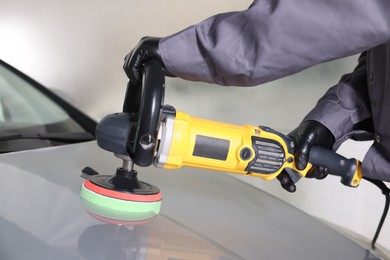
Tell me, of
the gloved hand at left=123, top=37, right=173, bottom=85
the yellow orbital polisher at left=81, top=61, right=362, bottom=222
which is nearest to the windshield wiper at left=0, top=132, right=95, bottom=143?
the yellow orbital polisher at left=81, top=61, right=362, bottom=222

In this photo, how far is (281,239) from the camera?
3.23 feet

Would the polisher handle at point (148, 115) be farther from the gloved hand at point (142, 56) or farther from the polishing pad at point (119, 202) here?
the polishing pad at point (119, 202)

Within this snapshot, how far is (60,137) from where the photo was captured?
1343 mm

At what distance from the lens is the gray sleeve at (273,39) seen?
0.68 meters

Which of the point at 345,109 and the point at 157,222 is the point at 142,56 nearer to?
the point at 157,222

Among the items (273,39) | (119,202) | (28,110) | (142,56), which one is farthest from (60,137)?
(273,39)

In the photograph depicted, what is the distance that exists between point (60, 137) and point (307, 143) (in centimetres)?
71

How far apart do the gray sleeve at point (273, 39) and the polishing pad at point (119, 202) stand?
26cm

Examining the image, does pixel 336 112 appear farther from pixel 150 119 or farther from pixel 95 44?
pixel 95 44

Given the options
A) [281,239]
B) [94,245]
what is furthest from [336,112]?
[94,245]

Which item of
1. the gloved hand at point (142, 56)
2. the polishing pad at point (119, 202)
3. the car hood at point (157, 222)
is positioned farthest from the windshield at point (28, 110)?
the gloved hand at point (142, 56)

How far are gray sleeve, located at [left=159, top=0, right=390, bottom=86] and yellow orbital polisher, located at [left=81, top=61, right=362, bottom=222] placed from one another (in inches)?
2.5

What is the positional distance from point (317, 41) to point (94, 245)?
1.49ft

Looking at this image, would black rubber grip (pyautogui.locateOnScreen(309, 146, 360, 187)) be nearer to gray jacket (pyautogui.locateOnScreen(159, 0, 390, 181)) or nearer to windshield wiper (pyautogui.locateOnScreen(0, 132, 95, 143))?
gray jacket (pyautogui.locateOnScreen(159, 0, 390, 181))
